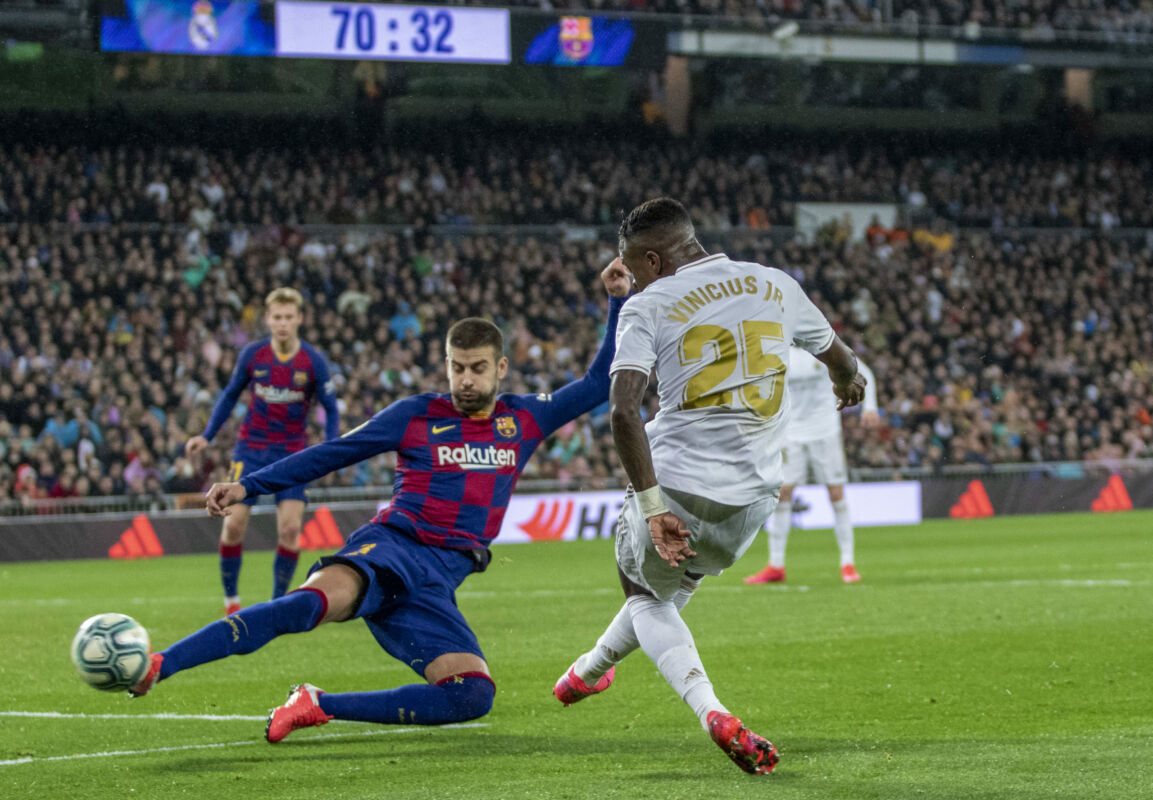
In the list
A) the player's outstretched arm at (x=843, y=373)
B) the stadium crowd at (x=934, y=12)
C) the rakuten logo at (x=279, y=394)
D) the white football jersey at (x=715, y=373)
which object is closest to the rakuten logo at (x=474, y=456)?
the white football jersey at (x=715, y=373)

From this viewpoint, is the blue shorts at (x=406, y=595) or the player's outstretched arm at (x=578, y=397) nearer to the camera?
the blue shorts at (x=406, y=595)

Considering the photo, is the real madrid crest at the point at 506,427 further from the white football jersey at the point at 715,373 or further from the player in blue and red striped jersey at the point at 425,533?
the white football jersey at the point at 715,373

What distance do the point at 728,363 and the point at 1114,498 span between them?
2050 cm

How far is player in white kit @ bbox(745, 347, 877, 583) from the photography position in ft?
40.7

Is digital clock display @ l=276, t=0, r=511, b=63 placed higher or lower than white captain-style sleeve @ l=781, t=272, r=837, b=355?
higher

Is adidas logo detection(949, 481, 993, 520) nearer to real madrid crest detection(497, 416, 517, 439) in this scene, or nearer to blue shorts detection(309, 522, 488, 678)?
real madrid crest detection(497, 416, 517, 439)

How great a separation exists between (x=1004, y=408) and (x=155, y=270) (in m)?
14.8

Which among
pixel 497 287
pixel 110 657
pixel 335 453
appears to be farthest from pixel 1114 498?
pixel 110 657

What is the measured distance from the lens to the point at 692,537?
495 centimetres

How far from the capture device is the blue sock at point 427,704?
5.39 metres

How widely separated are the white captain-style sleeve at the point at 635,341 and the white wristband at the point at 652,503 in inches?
15.1

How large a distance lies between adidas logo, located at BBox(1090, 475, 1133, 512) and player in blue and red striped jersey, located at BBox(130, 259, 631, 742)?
19.5 meters

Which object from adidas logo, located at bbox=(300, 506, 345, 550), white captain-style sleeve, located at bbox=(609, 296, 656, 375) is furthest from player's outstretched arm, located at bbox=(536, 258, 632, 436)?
adidas logo, located at bbox=(300, 506, 345, 550)

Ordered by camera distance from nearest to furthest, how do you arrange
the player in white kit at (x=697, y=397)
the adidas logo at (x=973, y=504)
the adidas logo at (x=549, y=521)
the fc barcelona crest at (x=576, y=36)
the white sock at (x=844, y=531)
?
the player in white kit at (x=697, y=397) → the white sock at (x=844, y=531) → the adidas logo at (x=549, y=521) → the adidas logo at (x=973, y=504) → the fc barcelona crest at (x=576, y=36)
